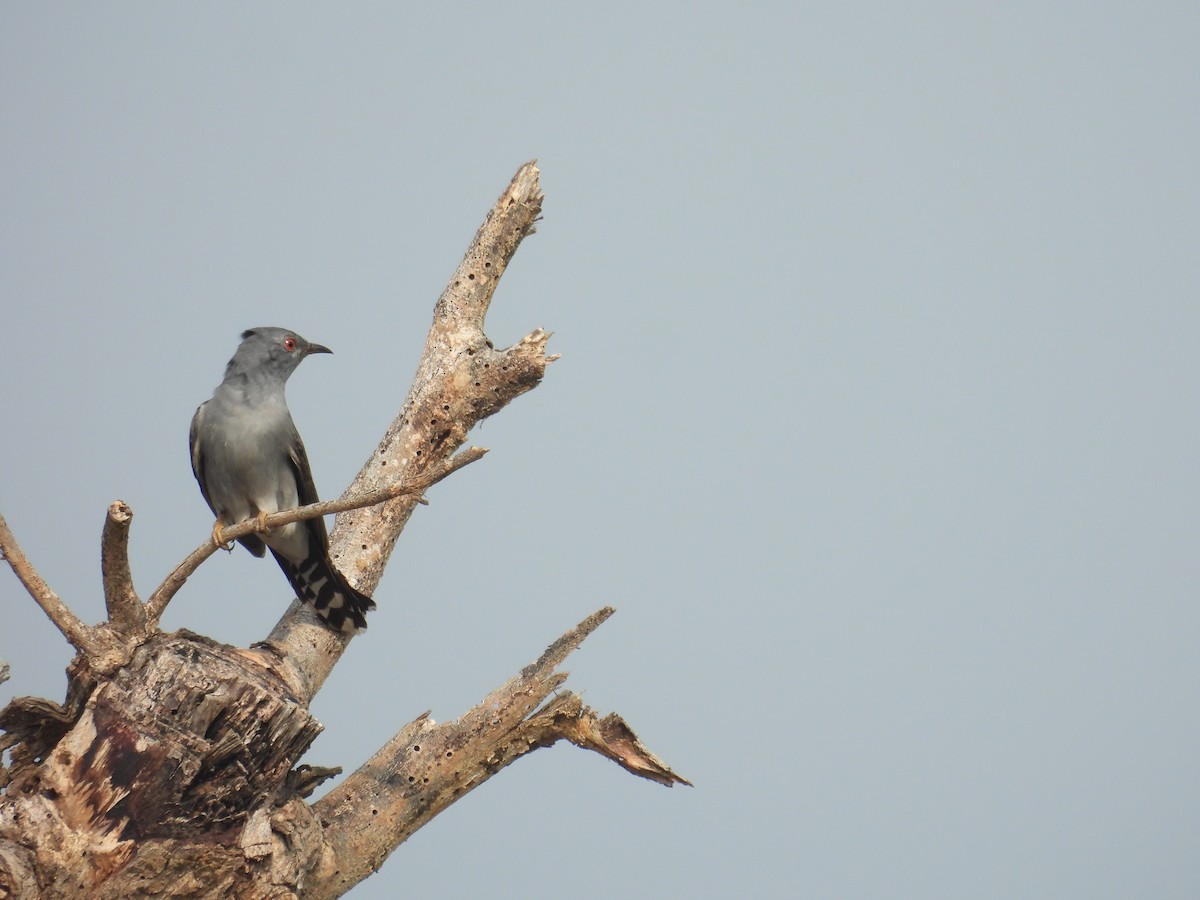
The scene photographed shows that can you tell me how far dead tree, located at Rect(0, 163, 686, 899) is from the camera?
4.68 metres

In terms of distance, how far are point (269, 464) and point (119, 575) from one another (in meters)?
2.14

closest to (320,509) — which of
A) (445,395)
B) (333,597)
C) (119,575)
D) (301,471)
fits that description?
(119,575)

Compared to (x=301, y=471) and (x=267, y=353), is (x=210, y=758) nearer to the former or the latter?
(x=301, y=471)

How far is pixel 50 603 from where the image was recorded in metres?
4.80

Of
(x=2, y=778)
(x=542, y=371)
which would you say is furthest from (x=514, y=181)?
(x=2, y=778)

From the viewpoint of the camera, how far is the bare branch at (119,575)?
4.50 metres

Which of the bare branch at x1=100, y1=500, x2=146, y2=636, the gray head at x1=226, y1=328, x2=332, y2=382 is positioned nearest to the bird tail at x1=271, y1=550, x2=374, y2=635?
the gray head at x1=226, y1=328, x2=332, y2=382

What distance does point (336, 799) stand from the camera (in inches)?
224

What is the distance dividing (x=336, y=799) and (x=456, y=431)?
2271 mm

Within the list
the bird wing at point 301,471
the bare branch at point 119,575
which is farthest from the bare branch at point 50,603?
the bird wing at point 301,471

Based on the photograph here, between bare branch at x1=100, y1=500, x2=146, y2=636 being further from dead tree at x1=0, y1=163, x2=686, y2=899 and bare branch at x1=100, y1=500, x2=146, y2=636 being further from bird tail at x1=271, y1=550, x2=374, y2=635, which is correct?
bird tail at x1=271, y1=550, x2=374, y2=635

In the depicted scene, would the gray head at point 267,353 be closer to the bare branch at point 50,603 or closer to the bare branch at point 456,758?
the bare branch at point 50,603

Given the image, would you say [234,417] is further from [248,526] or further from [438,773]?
[438,773]

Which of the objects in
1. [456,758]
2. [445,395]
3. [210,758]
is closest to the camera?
[210,758]
